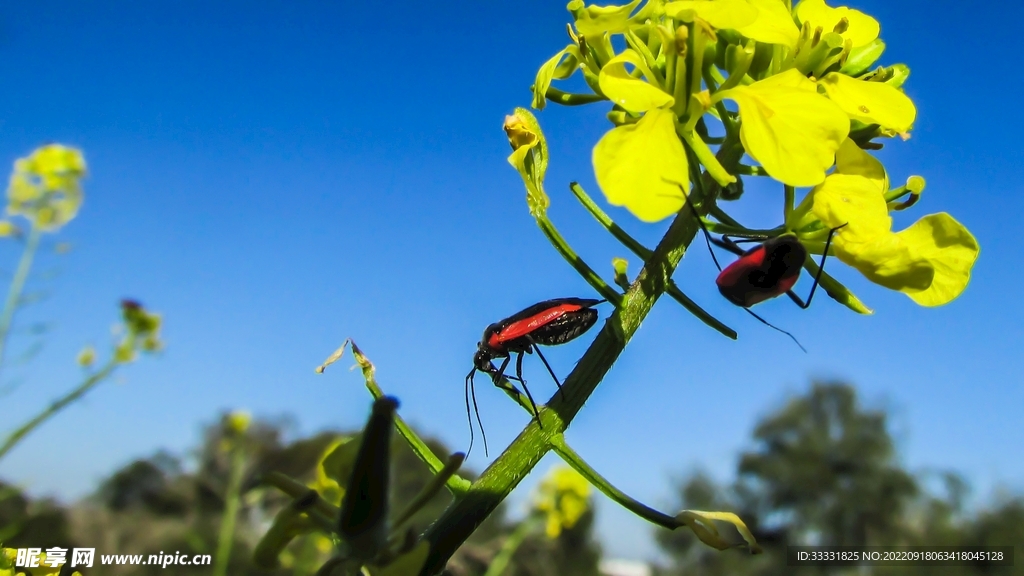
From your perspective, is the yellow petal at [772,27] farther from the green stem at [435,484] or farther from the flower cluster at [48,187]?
the flower cluster at [48,187]

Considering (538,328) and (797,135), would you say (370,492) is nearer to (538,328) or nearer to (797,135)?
(538,328)

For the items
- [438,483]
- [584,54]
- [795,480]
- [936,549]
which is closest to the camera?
[438,483]

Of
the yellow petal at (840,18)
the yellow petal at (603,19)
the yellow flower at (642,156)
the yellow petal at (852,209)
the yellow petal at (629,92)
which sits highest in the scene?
the yellow petal at (840,18)

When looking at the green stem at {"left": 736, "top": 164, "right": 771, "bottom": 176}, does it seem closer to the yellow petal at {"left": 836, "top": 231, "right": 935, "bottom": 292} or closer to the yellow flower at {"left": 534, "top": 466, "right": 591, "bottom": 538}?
the yellow petal at {"left": 836, "top": 231, "right": 935, "bottom": 292}

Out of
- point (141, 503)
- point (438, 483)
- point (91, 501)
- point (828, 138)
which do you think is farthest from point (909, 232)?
point (141, 503)

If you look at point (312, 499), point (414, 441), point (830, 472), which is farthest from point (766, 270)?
point (830, 472)

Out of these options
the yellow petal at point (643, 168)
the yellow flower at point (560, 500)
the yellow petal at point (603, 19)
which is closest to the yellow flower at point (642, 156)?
the yellow petal at point (643, 168)

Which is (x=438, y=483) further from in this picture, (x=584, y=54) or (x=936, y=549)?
(x=936, y=549)
